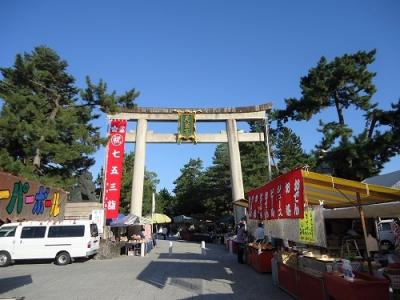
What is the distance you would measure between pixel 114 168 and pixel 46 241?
8.24 meters

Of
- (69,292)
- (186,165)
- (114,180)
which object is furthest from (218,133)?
(186,165)

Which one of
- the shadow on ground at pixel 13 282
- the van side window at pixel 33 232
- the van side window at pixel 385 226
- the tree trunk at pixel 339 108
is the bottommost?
the shadow on ground at pixel 13 282

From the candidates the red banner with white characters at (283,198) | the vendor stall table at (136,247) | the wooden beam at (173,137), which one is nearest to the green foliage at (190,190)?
the wooden beam at (173,137)

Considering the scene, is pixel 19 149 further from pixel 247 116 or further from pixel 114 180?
pixel 247 116

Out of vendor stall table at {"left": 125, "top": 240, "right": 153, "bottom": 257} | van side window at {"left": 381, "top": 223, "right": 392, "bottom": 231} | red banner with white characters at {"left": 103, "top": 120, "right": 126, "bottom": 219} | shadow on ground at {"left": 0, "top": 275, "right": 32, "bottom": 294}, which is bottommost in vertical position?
shadow on ground at {"left": 0, "top": 275, "right": 32, "bottom": 294}

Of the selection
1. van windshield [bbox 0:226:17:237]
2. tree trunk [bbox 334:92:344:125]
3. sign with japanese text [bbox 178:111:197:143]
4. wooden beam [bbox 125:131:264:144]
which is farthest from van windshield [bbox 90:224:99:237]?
tree trunk [bbox 334:92:344:125]

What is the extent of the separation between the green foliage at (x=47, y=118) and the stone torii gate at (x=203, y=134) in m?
1.58

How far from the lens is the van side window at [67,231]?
1666 cm

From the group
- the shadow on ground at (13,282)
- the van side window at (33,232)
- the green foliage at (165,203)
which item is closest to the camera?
the shadow on ground at (13,282)

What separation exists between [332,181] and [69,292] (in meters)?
6.97

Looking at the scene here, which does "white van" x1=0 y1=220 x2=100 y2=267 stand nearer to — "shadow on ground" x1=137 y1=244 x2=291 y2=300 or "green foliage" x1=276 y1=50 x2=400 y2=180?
"shadow on ground" x1=137 y1=244 x2=291 y2=300

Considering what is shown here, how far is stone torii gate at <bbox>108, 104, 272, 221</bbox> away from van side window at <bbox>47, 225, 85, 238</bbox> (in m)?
9.19

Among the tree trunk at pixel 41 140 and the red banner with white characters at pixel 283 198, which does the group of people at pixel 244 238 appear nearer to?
the red banner with white characters at pixel 283 198

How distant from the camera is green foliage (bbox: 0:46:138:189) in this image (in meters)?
19.7
